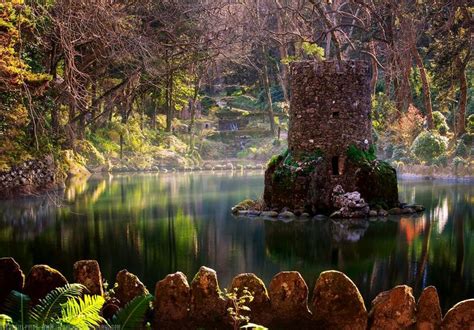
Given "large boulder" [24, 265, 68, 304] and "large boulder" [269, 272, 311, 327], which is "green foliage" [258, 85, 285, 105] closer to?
"large boulder" [24, 265, 68, 304]

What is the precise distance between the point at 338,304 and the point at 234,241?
23.2 ft

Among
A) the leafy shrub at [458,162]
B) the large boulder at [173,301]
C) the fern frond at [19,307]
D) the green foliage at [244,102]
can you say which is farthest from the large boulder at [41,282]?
the green foliage at [244,102]

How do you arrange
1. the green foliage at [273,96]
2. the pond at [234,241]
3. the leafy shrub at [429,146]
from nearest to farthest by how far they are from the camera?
the pond at [234,241] < the leafy shrub at [429,146] < the green foliage at [273,96]

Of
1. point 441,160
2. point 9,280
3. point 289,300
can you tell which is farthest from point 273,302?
point 441,160

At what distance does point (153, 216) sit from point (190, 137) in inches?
1208

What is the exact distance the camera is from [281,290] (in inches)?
295

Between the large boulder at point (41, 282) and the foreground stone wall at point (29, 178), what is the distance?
15.4 m

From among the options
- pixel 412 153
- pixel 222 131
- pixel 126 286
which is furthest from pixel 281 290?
pixel 222 131

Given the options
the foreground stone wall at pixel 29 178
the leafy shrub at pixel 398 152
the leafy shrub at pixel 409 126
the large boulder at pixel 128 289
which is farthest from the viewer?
the leafy shrub at pixel 398 152

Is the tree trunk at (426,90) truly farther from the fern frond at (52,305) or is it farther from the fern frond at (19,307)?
the fern frond at (19,307)

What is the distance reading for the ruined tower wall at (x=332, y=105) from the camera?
19594 mm

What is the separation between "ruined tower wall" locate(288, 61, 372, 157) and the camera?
771 inches

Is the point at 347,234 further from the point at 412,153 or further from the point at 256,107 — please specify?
the point at 256,107

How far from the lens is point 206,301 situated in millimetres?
7656
